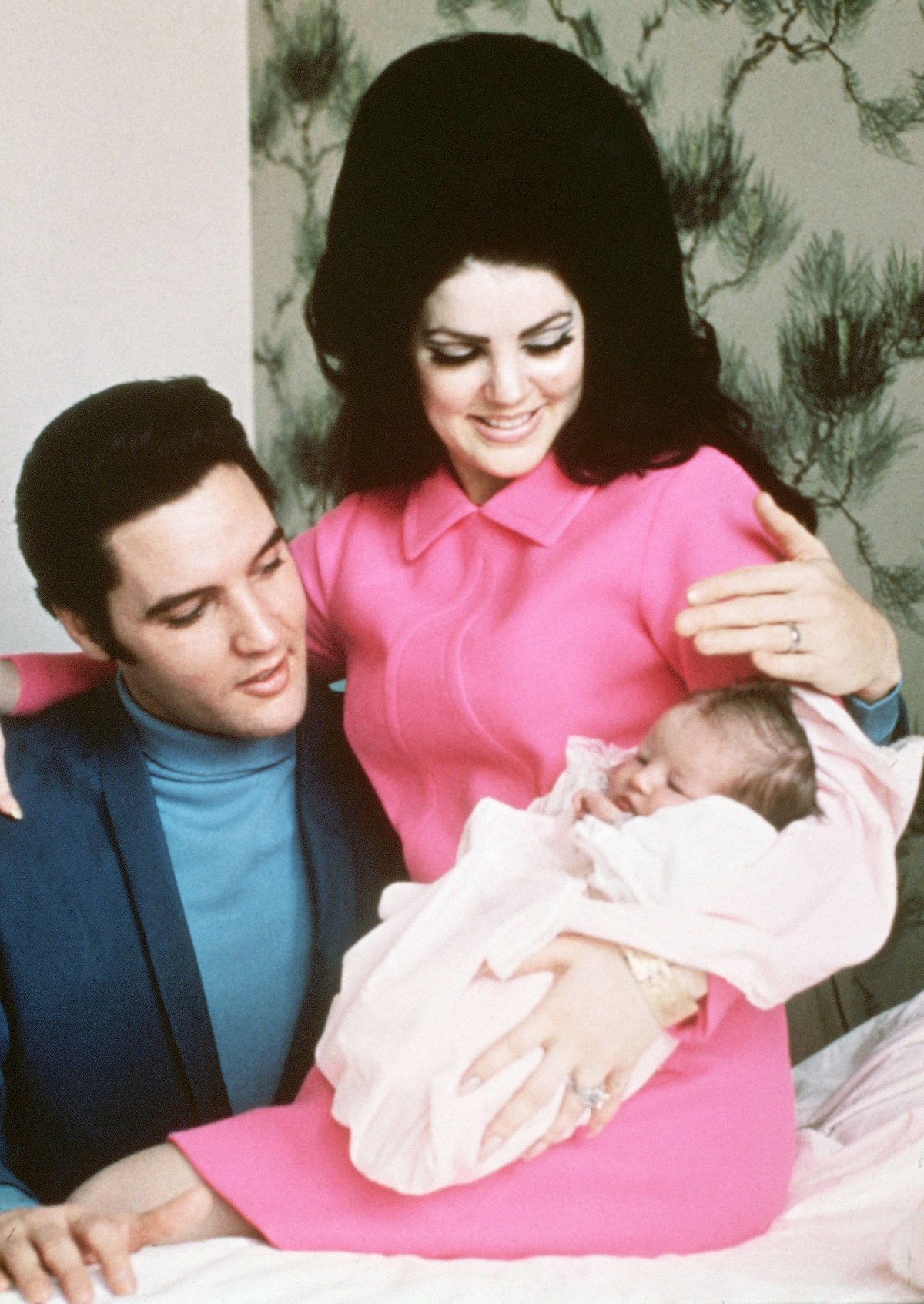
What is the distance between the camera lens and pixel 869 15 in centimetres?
130

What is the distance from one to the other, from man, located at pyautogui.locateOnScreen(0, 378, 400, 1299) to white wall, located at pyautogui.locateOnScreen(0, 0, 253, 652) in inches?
26.2

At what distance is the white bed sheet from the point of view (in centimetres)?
77

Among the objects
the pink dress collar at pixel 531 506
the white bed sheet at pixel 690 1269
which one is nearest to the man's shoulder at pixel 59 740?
the pink dress collar at pixel 531 506

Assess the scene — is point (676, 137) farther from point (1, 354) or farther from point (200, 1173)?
point (200, 1173)

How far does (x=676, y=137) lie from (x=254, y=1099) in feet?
3.84

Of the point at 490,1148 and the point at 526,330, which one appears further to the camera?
the point at 526,330

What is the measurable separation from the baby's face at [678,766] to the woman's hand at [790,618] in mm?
52

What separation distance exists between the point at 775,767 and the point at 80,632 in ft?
2.33

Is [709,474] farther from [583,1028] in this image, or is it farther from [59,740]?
[59,740]

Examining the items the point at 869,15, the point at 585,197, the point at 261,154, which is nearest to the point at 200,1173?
the point at 585,197

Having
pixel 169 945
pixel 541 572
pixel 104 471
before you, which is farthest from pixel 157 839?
pixel 541 572

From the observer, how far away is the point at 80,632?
1216mm

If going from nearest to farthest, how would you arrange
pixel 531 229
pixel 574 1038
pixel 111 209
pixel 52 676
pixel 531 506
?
pixel 574 1038 < pixel 531 229 < pixel 531 506 < pixel 52 676 < pixel 111 209

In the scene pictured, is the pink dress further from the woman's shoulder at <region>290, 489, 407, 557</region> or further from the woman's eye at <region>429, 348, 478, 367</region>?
the woman's eye at <region>429, 348, 478, 367</region>
